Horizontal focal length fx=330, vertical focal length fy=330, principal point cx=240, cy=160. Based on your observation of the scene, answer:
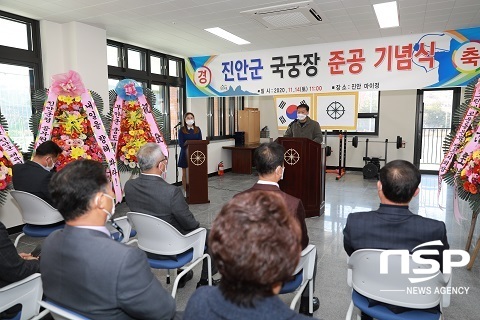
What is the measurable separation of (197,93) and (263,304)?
17.5 ft

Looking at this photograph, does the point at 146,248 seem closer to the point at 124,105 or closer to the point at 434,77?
the point at 124,105

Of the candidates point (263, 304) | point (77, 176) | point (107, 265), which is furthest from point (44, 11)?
point (263, 304)

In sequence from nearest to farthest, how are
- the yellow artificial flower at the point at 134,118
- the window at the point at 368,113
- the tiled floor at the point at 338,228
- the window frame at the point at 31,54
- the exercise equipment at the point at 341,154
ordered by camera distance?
1. the tiled floor at the point at 338,228
2. the window frame at the point at 31,54
3. the yellow artificial flower at the point at 134,118
4. the exercise equipment at the point at 341,154
5. the window at the point at 368,113

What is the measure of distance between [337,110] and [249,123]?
9.78ft

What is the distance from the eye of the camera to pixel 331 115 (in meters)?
6.44

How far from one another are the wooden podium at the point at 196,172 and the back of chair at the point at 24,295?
3799 millimetres

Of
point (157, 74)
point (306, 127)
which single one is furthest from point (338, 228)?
point (157, 74)

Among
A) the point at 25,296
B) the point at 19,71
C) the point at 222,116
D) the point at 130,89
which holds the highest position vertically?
the point at 19,71

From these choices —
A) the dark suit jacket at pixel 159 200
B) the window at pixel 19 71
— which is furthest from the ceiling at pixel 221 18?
the dark suit jacket at pixel 159 200

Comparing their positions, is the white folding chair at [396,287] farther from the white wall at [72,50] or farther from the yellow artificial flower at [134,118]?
the white wall at [72,50]

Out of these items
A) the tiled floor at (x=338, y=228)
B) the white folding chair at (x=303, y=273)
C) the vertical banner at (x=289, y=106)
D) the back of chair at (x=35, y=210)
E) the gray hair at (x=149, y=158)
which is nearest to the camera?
the white folding chair at (x=303, y=273)

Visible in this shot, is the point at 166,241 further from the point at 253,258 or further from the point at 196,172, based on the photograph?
the point at 196,172

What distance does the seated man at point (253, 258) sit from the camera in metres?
0.75

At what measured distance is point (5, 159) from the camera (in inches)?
131
